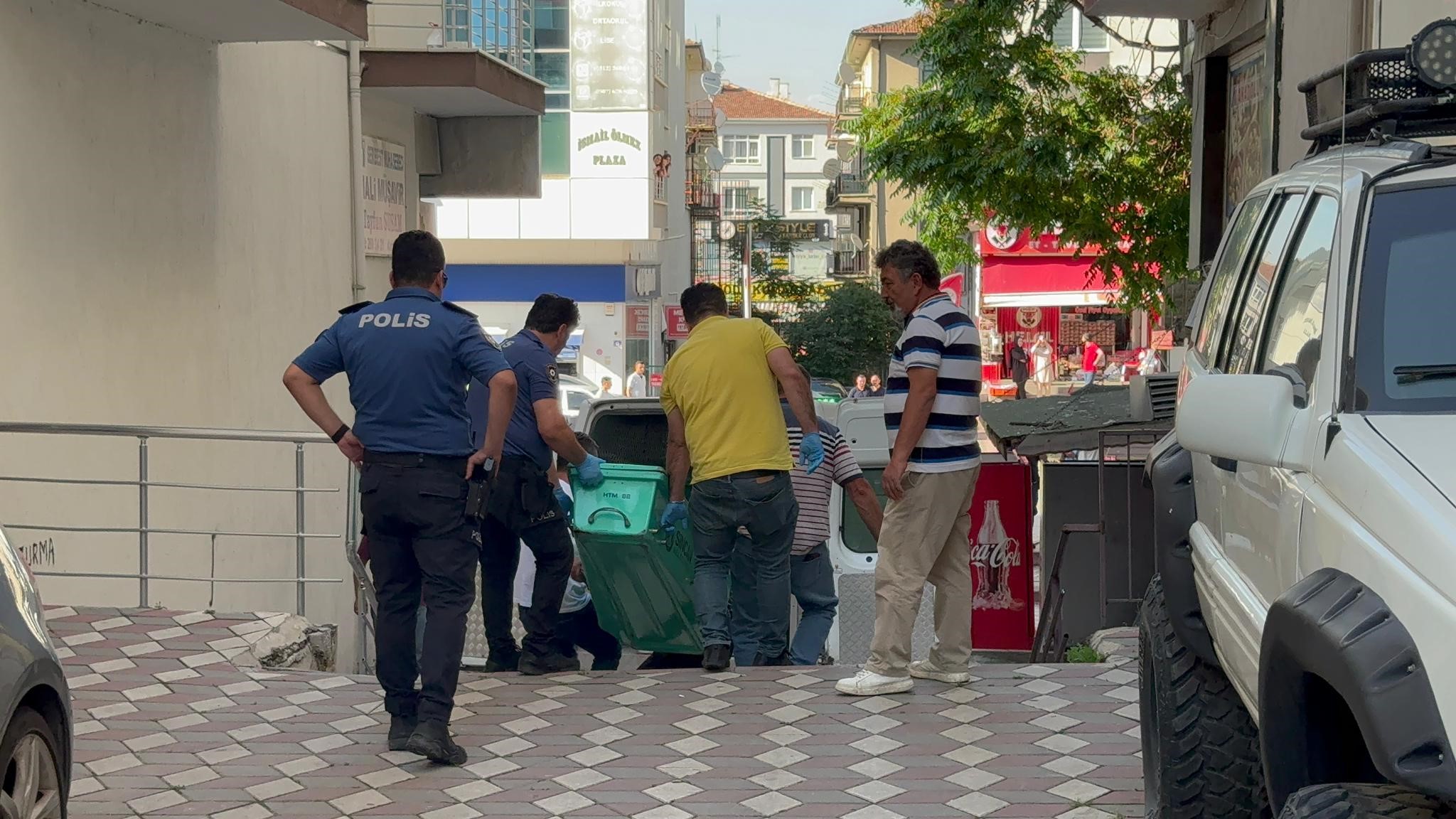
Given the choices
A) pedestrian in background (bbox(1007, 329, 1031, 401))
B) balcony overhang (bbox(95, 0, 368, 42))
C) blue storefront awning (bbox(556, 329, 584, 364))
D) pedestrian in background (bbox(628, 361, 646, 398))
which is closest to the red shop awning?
pedestrian in background (bbox(1007, 329, 1031, 401))

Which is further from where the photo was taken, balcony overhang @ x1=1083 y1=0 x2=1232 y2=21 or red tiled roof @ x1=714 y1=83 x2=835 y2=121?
red tiled roof @ x1=714 y1=83 x2=835 y2=121

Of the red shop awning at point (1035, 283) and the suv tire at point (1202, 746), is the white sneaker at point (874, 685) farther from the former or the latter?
the red shop awning at point (1035, 283)

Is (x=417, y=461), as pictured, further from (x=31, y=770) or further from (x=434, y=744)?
(x=31, y=770)

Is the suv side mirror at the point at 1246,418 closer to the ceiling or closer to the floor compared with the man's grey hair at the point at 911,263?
closer to the floor

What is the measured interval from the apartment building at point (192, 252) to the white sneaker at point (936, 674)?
10.1 ft

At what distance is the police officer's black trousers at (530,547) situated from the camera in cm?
779

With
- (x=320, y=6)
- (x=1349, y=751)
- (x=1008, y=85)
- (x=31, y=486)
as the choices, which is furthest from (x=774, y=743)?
(x=1008, y=85)

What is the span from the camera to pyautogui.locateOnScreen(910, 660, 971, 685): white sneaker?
292 inches

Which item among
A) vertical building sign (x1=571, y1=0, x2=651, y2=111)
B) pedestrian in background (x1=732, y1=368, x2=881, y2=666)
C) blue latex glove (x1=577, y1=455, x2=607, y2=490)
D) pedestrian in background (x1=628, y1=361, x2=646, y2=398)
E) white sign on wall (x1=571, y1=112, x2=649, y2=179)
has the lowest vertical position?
pedestrian in background (x1=628, y1=361, x2=646, y2=398)

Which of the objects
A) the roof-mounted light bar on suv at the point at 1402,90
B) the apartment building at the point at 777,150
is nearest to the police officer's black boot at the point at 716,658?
the roof-mounted light bar on suv at the point at 1402,90

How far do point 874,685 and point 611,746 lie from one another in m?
1.29

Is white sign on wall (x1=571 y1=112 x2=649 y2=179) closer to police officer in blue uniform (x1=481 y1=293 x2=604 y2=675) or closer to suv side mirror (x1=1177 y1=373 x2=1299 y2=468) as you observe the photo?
police officer in blue uniform (x1=481 y1=293 x2=604 y2=675)

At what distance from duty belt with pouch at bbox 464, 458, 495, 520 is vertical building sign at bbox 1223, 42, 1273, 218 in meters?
6.43

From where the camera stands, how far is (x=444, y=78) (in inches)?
589
